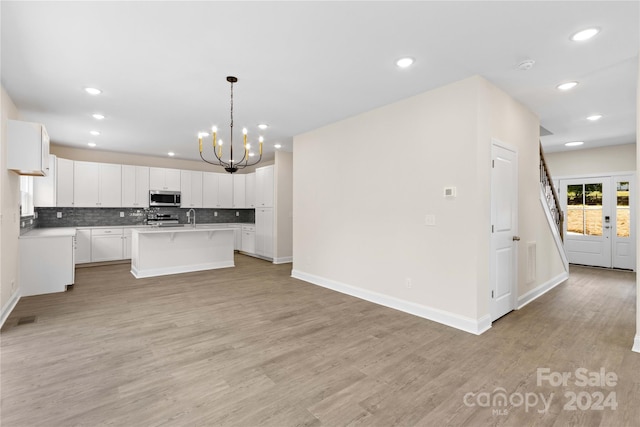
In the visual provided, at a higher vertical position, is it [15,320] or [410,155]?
[410,155]

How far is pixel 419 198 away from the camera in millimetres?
3789

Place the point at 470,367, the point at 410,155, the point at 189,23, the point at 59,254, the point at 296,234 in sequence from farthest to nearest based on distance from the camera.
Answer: the point at 296,234, the point at 59,254, the point at 410,155, the point at 470,367, the point at 189,23

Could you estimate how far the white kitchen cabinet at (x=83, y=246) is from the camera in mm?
6824

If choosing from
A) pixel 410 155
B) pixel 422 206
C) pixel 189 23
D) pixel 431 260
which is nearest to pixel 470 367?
pixel 431 260

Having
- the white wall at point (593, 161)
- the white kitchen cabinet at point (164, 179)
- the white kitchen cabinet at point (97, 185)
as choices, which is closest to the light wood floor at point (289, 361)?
the white kitchen cabinet at point (97, 185)

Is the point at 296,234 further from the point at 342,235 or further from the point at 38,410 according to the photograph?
the point at 38,410

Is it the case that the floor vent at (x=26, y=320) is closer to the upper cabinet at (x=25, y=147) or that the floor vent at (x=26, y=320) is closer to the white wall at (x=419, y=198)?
the upper cabinet at (x=25, y=147)

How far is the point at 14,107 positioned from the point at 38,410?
13.5ft

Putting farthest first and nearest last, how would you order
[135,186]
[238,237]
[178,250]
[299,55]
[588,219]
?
[238,237] → [135,186] → [588,219] → [178,250] → [299,55]

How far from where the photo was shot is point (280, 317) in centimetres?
372

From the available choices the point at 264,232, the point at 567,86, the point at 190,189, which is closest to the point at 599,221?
the point at 567,86

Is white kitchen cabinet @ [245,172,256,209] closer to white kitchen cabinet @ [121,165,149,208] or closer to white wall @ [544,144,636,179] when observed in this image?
white kitchen cabinet @ [121,165,149,208]

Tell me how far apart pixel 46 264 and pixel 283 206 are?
14.5ft

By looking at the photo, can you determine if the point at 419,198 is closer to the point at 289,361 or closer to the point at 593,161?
the point at 289,361
